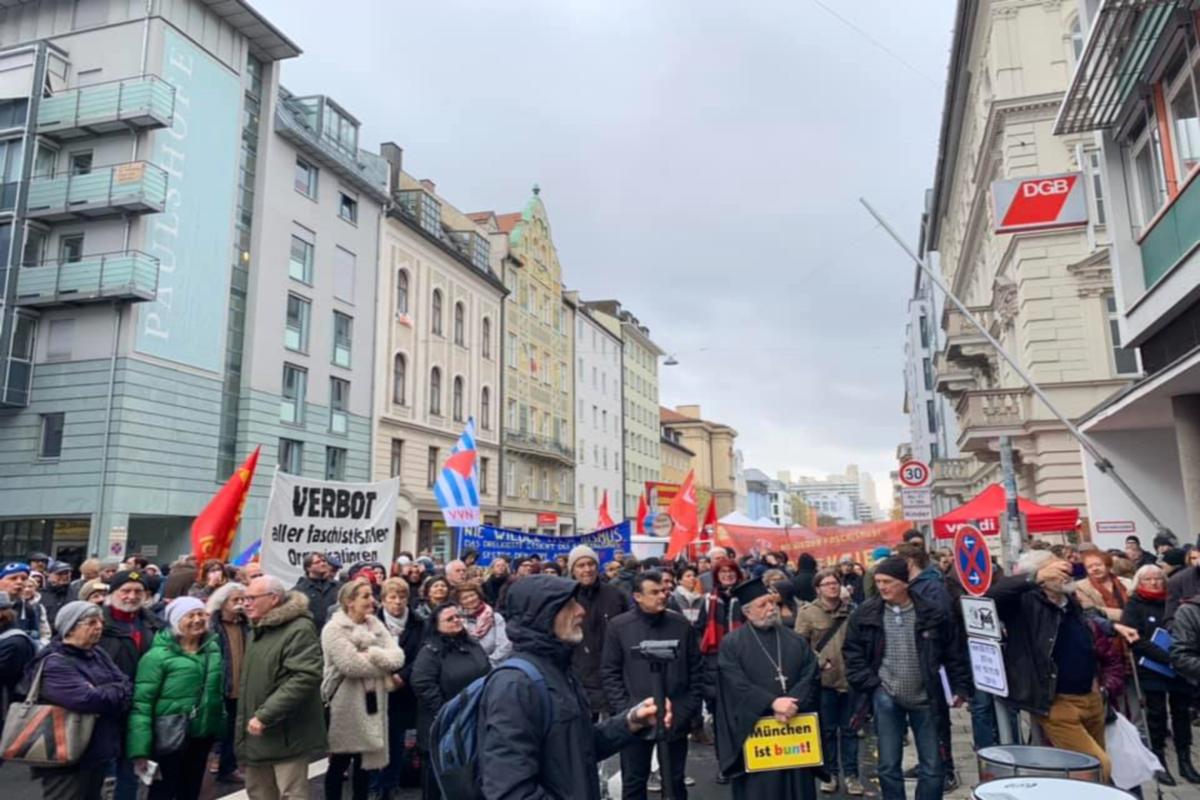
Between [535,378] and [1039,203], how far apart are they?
3692 cm

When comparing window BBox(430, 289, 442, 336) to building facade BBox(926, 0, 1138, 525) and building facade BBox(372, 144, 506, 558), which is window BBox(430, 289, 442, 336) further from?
building facade BBox(926, 0, 1138, 525)

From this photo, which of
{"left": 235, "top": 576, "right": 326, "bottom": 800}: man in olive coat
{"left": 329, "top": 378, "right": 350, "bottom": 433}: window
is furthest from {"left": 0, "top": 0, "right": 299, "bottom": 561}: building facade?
{"left": 235, "top": 576, "right": 326, "bottom": 800}: man in olive coat

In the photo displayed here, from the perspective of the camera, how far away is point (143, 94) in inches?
963

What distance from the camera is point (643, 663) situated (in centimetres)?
639

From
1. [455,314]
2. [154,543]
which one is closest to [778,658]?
[154,543]

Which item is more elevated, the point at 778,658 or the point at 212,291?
the point at 212,291

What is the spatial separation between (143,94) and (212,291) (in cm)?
591

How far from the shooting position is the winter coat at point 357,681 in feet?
20.6

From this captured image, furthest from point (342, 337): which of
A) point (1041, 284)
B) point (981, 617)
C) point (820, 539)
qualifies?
point (981, 617)

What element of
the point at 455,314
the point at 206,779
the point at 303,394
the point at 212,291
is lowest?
the point at 206,779

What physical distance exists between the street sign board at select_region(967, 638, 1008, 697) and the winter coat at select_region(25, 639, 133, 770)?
19.3 ft

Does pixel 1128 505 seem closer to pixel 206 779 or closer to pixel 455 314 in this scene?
pixel 206 779

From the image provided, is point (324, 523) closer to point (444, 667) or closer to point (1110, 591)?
point (444, 667)

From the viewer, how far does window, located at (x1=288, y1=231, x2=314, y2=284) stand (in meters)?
30.5
